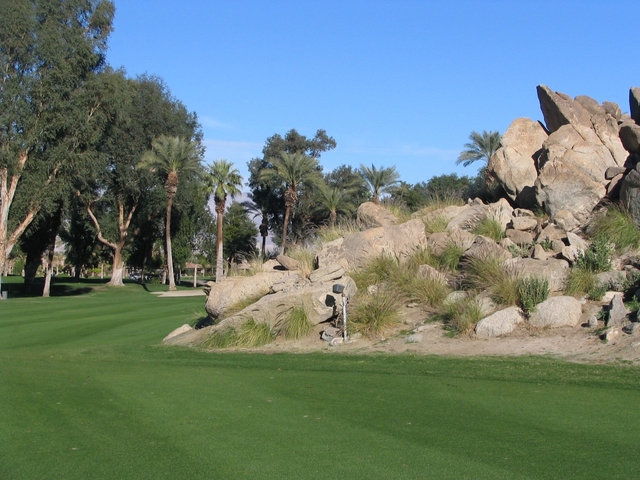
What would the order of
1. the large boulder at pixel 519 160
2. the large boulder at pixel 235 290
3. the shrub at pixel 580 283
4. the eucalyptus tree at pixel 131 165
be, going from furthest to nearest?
the eucalyptus tree at pixel 131 165 → the large boulder at pixel 519 160 → the large boulder at pixel 235 290 → the shrub at pixel 580 283

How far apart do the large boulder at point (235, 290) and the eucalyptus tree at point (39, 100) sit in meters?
26.3

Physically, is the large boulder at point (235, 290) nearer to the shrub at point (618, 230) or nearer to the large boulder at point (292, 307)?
the large boulder at point (292, 307)

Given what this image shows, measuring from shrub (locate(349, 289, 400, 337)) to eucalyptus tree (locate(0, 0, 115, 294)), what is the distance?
30.9m

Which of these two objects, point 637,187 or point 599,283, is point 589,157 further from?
point 599,283

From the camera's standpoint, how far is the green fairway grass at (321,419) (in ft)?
21.2

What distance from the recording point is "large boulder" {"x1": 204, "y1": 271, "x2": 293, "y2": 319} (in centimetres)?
1978

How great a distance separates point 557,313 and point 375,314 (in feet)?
14.6

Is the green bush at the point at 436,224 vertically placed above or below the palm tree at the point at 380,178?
below

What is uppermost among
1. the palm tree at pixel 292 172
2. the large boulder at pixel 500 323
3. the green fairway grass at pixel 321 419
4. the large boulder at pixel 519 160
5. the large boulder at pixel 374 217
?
the palm tree at pixel 292 172

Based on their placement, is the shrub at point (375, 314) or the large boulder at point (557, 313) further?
the shrub at point (375, 314)

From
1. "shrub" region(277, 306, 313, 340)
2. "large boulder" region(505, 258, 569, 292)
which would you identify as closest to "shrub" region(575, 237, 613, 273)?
"large boulder" region(505, 258, 569, 292)

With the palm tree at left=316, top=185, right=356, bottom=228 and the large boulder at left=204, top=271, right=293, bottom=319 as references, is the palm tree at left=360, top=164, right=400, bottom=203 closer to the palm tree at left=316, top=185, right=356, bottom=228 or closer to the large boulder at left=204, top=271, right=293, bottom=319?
the palm tree at left=316, top=185, right=356, bottom=228

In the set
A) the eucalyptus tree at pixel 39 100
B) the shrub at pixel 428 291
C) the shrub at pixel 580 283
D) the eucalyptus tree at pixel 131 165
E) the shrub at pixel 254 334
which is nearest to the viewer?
the shrub at pixel 580 283

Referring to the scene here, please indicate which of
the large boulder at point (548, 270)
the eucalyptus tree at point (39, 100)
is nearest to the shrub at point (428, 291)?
the large boulder at point (548, 270)
